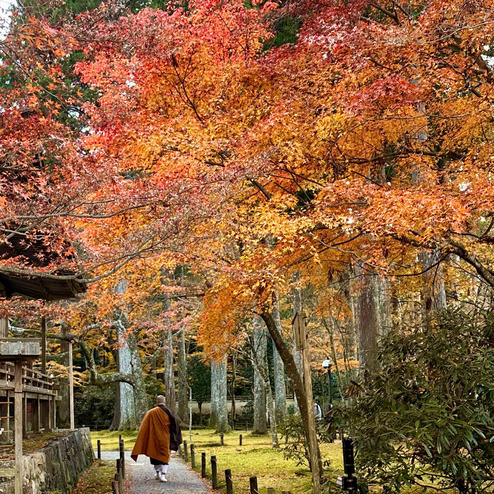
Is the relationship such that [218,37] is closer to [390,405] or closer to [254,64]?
[254,64]

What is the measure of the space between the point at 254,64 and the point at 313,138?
2.32m

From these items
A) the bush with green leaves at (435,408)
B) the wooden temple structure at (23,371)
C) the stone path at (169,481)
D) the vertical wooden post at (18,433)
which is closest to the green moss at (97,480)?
the stone path at (169,481)

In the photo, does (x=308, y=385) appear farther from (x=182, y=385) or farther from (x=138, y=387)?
(x=182, y=385)

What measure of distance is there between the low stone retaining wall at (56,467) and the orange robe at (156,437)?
1426mm

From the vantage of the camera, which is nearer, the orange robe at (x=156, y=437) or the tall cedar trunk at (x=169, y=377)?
the orange robe at (x=156, y=437)

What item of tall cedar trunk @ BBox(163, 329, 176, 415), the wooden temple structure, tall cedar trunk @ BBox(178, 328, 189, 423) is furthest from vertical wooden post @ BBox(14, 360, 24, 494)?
tall cedar trunk @ BBox(178, 328, 189, 423)

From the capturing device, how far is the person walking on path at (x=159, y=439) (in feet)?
39.5

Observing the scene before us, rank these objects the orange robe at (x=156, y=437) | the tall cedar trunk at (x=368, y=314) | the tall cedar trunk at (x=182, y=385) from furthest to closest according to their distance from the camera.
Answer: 1. the tall cedar trunk at (x=182, y=385)
2. the tall cedar trunk at (x=368, y=314)
3. the orange robe at (x=156, y=437)

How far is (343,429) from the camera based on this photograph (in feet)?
26.3

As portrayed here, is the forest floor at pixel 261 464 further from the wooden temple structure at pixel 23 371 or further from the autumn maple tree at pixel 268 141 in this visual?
the wooden temple structure at pixel 23 371

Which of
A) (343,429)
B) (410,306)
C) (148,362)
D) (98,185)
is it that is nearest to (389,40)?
(98,185)

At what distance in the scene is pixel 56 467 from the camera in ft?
34.8

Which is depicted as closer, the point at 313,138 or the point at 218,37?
the point at 313,138

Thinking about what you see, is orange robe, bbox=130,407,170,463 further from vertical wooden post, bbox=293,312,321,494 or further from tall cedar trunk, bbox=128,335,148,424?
tall cedar trunk, bbox=128,335,148,424
